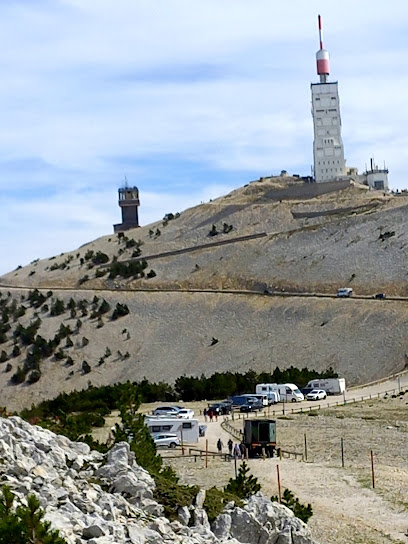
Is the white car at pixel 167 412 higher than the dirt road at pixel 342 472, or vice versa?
the white car at pixel 167 412

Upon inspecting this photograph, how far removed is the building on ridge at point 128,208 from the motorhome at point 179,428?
78.8 meters

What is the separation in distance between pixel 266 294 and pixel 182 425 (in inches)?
1731

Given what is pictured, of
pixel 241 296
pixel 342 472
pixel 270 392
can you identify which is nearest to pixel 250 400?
pixel 270 392

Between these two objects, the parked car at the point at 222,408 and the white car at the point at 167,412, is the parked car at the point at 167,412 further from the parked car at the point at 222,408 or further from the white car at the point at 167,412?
the parked car at the point at 222,408

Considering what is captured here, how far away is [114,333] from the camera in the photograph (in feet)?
259

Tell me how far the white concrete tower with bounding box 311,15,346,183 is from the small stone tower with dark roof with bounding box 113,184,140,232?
71.4 feet

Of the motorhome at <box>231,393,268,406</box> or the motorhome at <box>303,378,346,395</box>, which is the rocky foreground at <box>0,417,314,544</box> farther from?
the motorhome at <box>303,378,346,395</box>

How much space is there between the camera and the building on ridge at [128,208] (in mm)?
114469

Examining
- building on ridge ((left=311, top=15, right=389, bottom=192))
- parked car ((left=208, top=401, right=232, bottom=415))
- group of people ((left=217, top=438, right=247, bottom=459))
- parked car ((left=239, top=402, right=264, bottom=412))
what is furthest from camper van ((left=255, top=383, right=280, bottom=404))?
building on ridge ((left=311, top=15, right=389, bottom=192))

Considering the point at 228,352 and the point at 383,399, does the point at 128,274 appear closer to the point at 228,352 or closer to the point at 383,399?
the point at 228,352

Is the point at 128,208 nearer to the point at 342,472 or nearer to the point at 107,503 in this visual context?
the point at 342,472

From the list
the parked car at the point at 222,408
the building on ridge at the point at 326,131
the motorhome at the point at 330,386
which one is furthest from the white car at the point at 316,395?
the building on ridge at the point at 326,131

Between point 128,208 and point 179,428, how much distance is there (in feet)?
265

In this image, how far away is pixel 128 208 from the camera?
115188 millimetres
